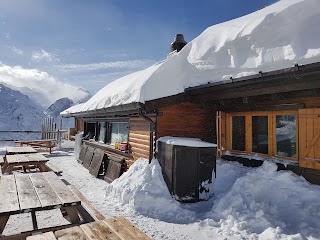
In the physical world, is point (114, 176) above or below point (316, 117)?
below

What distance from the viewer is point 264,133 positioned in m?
7.05

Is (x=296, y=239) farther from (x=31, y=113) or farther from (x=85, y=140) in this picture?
(x=31, y=113)

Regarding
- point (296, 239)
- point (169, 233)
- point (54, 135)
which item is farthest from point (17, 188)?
point (54, 135)

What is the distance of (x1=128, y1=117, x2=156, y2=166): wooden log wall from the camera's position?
302 inches

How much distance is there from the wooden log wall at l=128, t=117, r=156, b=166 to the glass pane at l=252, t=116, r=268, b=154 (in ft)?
9.83

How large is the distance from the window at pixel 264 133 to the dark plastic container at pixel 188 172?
172 centimetres

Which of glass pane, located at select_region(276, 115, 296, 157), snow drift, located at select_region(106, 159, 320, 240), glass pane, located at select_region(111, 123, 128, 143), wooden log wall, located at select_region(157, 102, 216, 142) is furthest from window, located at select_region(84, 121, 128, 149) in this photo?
glass pane, located at select_region(276, 115, 296, 157)

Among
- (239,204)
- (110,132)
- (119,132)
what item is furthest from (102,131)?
(239,204)

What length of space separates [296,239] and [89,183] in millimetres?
6576

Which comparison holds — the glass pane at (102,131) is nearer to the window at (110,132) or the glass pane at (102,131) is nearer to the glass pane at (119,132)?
the window at (110,132)

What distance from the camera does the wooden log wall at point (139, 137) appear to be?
7.68 metres

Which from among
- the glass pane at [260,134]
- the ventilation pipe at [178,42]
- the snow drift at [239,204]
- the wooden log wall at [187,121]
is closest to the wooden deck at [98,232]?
the snow drift at [239,204]

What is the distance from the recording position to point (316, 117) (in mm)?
5672

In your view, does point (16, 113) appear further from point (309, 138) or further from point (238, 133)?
point (309, 138)
